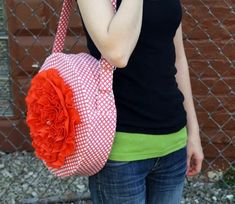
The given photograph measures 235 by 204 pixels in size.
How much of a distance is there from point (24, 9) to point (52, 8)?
181 mm

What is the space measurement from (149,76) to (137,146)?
20 centimetres

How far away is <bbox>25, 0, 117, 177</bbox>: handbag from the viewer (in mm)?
1617

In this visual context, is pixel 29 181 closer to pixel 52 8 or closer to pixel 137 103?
pixel 52 8

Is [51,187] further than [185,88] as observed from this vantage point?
Yes

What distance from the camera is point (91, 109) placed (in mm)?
1611

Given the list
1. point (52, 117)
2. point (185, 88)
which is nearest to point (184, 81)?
point (185, 88)

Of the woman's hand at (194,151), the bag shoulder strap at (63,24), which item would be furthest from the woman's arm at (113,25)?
the woman's hand at (194,151)

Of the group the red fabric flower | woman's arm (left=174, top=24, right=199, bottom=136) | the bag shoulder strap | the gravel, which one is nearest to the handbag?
the red fabric flower

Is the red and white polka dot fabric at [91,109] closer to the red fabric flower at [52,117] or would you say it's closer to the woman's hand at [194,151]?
the red fabric flower at [52,117]

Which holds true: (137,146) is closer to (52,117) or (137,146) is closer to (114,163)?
(114,163)

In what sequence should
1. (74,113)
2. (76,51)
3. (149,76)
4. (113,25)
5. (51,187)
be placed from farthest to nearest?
(76,51), (51,187), (149,76), (74,113), (113,25)

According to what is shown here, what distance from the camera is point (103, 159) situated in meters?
1.67

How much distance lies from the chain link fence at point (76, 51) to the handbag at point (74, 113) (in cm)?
193

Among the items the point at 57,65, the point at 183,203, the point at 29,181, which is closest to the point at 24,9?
the point at 29,181
